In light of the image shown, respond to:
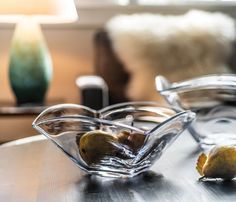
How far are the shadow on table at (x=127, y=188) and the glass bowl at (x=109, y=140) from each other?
0.07 ft

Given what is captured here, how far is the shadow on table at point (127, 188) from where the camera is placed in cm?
73

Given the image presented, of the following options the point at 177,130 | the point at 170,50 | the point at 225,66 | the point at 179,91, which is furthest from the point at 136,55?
the point at 177,130

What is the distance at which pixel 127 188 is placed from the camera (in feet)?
2.54

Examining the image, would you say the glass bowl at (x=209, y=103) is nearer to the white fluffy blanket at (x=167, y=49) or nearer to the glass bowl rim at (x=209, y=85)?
the glass bowl rim at (x=209, y=85)

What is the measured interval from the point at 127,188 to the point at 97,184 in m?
0.05

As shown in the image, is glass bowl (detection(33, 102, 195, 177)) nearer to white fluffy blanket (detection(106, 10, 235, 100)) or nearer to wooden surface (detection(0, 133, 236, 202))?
wooden surface (detection(0, 133, 236, 202))

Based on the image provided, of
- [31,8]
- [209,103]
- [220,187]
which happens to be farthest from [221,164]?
[31,8]

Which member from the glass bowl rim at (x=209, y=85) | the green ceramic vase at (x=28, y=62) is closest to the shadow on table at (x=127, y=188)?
the glass bowl rim at (x=209, y=85)

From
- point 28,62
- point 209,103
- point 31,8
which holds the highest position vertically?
point 31,8

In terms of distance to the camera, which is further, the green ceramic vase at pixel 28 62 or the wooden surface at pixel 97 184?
the green ceramic vase at pixel 28 62

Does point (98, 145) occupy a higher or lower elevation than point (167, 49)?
higher

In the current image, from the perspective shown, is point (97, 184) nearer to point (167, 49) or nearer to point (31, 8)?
point (31, 8)

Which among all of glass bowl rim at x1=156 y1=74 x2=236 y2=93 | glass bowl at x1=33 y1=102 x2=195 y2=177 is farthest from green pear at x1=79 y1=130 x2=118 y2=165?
glass bowl rim at x1=156 y1=74 x2=236 y2=93

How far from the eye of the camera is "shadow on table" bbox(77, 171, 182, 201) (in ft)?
2.40
